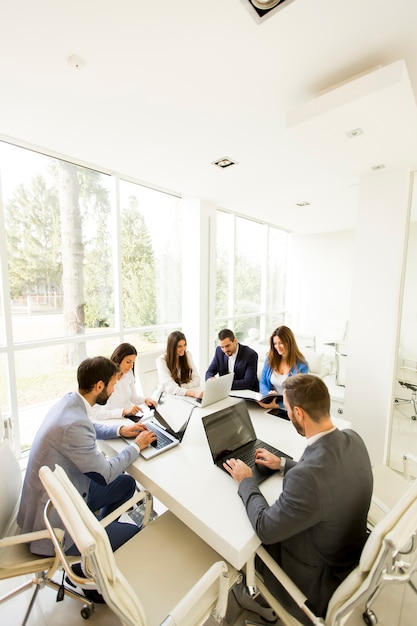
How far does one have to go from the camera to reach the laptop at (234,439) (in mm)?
1308

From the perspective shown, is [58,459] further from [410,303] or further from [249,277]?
[249,277]

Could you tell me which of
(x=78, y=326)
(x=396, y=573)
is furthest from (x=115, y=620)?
(x=78, y=326)

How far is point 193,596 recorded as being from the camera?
2.78 ft

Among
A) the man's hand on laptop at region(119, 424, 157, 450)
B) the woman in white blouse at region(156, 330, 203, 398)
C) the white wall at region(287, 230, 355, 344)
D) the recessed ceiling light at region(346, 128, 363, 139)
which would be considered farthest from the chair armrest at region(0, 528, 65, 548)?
the white wall at region(287, 230, 355, 344)

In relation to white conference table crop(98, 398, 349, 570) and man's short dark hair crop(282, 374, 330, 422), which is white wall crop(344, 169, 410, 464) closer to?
white conference table crop(98, 398, 349, 570)

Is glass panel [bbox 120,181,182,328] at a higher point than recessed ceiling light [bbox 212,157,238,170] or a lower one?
lower

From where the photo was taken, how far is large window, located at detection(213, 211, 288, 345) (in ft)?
15.7

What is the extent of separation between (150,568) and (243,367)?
1.68m

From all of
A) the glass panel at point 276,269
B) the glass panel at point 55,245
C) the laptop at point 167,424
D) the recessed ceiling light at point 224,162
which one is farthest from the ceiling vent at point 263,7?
the glass panel at point 276,269

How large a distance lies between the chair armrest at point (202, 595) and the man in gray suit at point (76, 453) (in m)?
0.58

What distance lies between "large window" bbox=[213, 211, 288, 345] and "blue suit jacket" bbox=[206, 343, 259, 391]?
1732 mm

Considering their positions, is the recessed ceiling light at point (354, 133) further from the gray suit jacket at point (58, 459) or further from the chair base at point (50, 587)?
the chair base at point (50, 587)

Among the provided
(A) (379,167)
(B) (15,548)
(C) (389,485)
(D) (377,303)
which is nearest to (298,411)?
(C) (389,485)

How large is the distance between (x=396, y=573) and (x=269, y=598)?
0.50m
